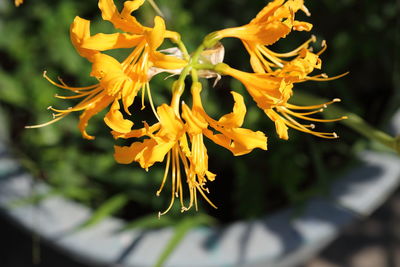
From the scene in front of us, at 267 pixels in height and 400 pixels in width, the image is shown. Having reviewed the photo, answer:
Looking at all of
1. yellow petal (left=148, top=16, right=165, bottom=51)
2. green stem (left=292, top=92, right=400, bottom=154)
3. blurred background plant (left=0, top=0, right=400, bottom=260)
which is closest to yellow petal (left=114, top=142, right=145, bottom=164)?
yellow petal (left=148, top=16, right=165, bottom=51)

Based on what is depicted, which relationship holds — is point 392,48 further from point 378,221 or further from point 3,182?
point 3,182

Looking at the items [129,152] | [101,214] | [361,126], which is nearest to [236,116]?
[129,152]

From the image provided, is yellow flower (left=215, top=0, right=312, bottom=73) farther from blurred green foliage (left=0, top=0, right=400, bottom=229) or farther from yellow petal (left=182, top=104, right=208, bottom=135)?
blurred green foliage (left=0, top=0, right=400, bottom=229)

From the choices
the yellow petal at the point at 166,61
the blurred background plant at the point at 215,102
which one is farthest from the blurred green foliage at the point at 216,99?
the yellow petal at the point at 166,61

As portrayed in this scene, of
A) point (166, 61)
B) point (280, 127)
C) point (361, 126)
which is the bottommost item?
point (361, 126)

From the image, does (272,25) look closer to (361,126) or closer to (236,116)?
(236,116)

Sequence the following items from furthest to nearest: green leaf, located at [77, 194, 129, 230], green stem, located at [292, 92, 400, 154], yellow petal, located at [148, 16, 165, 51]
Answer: green leaf, located at [77, 194, 129, 230] < green stem, located at [292, 92, 400, 154] < yellow petal, located at [148, 16, 165, 51]
